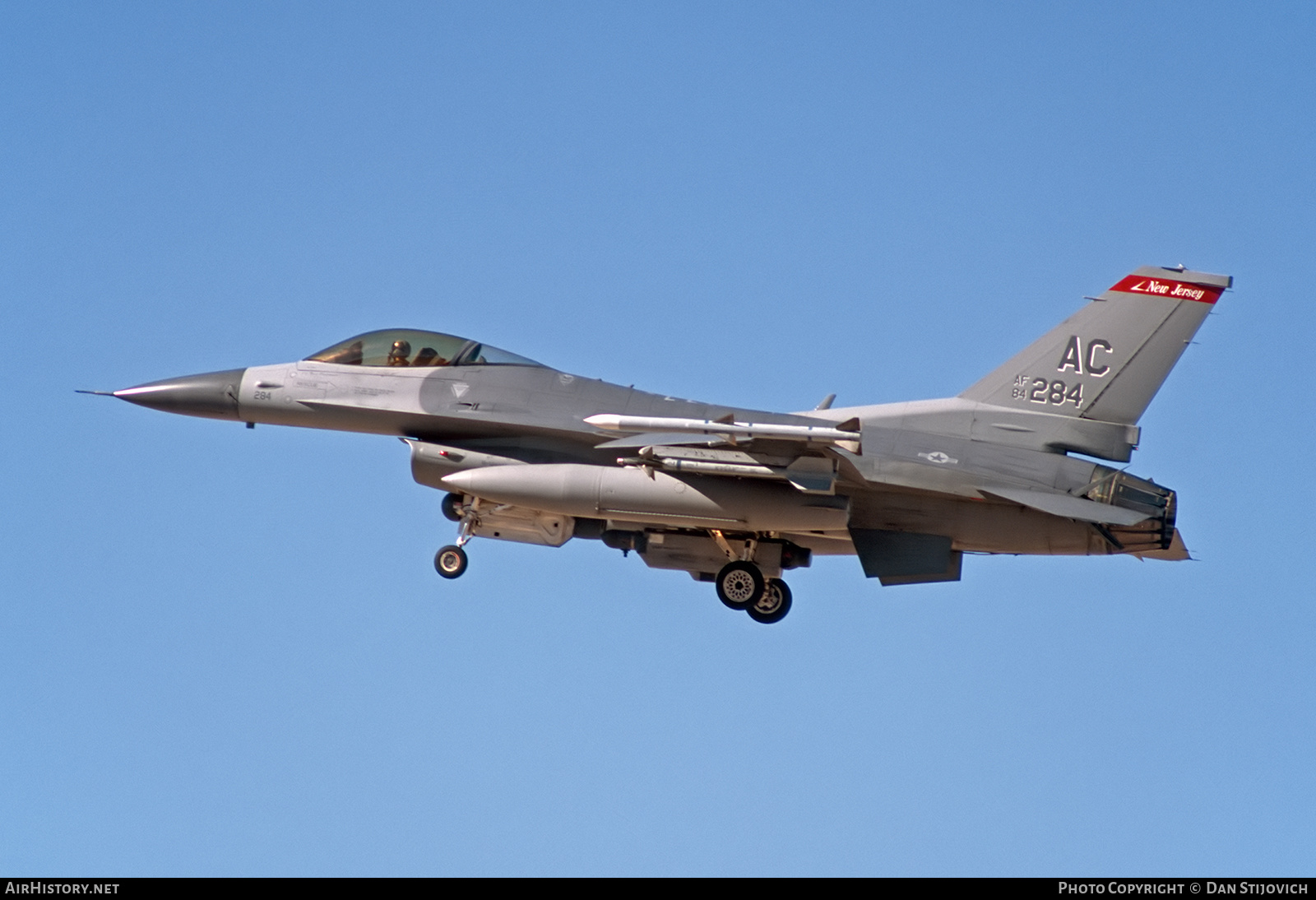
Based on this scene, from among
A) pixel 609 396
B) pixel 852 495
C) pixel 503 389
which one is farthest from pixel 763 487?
pixel 503 389

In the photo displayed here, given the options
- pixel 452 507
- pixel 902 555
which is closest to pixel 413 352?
pixel 452 507

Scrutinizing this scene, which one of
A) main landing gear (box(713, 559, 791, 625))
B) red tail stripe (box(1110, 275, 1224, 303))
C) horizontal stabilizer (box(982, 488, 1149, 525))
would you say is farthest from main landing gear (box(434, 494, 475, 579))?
red tail stripe (box(1110, 275, 1224, 303))

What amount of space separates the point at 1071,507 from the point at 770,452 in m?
3.03

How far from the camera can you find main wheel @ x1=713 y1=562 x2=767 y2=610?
1786 centimetres

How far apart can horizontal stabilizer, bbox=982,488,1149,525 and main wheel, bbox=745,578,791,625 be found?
2.85 metres

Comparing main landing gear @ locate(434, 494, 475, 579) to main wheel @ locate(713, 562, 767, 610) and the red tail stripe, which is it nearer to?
main wheel @ locate(713, 562, 767, 610)

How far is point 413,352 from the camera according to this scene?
1833 cm

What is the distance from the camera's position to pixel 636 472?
1673cm

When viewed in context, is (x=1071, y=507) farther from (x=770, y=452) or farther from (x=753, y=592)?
(x=753, y=592)

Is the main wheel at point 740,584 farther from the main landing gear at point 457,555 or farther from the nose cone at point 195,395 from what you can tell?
the nose cone at point 195,395

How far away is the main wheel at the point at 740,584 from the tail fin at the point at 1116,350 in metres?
3.13
